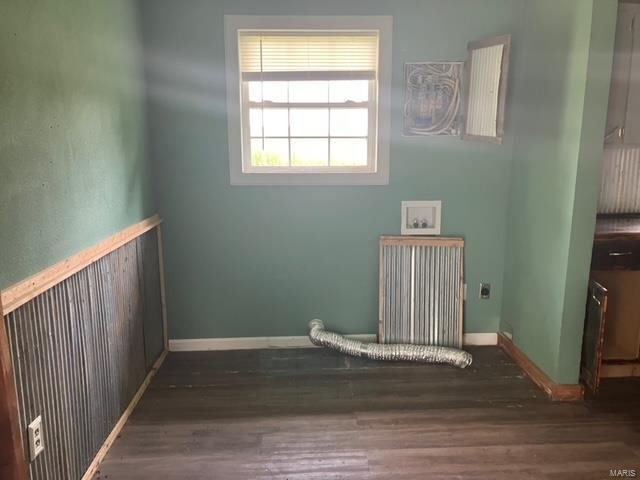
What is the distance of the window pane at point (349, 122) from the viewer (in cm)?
339

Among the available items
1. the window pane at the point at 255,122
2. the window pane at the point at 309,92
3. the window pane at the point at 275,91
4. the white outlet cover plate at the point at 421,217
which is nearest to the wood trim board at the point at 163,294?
the window pane at the point at 255,122

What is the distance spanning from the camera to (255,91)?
3320 millimetres

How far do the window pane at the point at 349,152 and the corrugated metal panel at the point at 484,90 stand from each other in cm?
69

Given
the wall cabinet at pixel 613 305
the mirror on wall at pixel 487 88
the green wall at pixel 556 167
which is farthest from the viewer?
the mirror on wall at pixel 487 88

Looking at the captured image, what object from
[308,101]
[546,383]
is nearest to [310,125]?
[308,101]

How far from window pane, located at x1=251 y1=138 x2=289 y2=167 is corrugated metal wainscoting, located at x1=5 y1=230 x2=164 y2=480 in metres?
A: 0.88

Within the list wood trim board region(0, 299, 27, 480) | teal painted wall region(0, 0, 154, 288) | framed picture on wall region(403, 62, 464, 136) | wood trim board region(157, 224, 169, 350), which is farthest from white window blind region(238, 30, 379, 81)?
wood trim board region(0, 299, 27, 480)

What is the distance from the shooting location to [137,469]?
2289 millimetres

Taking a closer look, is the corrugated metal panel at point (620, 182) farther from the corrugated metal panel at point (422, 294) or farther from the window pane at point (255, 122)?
the window pane at point (255, 122)

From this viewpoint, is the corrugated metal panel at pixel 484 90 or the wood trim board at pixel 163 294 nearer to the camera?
the corrugated metal panel at pixel 484 90

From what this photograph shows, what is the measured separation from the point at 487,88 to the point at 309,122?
44.9 inches

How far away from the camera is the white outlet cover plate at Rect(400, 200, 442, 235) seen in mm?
3445

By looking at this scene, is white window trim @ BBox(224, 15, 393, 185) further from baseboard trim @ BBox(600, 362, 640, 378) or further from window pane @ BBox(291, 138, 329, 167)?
baseboard trim @ BBox(600, 362, 640, 378)

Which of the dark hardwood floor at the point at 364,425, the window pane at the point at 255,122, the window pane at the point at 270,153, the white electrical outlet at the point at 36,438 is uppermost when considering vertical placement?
the window pane at the point at 255,122
